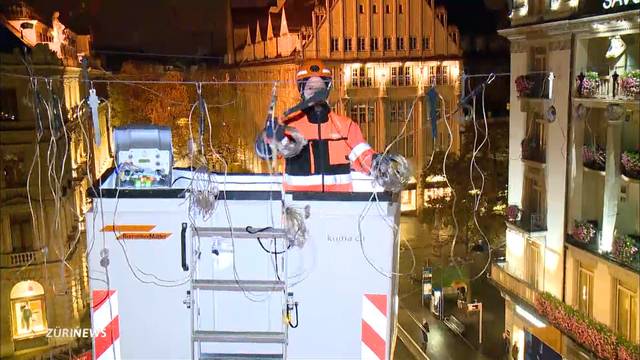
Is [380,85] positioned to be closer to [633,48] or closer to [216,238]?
[633,48]

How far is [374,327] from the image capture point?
4.74 metres

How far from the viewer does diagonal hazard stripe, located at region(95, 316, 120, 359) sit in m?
4.82

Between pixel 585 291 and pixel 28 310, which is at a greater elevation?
pixel 585 291

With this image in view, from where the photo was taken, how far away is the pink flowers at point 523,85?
14.7 metres

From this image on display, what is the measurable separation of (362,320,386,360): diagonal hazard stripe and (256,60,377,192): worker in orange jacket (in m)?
1.28

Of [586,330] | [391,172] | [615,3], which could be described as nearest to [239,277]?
[391,172]

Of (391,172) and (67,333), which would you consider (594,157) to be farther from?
(67,333)

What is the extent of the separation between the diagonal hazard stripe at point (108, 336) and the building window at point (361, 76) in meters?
24.0

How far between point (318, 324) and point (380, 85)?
24.5 m

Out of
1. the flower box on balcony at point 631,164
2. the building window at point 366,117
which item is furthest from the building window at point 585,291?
the building window at point 366,117

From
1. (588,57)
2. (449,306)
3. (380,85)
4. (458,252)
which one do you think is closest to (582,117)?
(588,57)

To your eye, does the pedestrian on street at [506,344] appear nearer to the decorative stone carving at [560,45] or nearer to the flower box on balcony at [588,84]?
the flower box on balcony at [588,84]

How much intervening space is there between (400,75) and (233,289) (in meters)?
24.8

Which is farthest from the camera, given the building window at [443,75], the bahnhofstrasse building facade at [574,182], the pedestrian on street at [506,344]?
the building window at [443,75]
